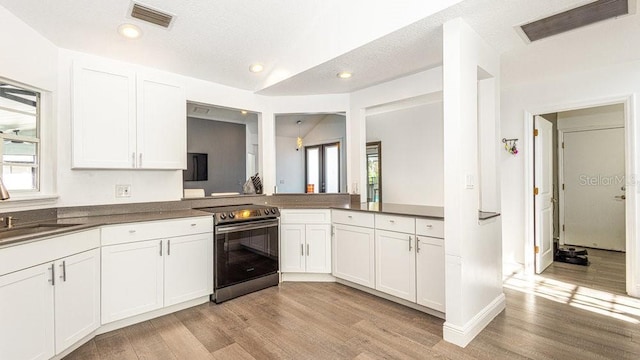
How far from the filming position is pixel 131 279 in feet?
8.15

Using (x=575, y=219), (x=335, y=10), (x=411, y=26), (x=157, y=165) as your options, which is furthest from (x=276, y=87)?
(x=575, y=219)

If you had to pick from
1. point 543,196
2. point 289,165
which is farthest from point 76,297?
point 543,196

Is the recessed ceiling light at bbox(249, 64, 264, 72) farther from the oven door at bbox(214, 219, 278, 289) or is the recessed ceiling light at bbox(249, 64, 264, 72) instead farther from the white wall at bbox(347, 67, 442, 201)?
the oven door at bbox(214, 219, 278, 289)

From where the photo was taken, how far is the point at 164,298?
2660 millimetres

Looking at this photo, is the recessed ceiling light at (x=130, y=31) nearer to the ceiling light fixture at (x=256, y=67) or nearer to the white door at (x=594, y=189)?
the ceiling light fixture at (x=256, y=67)

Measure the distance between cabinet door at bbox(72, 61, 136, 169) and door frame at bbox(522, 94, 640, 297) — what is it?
15.1ft

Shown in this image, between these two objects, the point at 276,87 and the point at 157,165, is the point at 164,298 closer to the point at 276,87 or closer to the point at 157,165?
the point at 157,165

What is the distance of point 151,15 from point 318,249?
2.79m

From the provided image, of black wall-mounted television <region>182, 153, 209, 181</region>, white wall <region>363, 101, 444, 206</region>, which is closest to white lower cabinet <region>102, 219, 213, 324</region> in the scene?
black wall-mounted television <region>182, 153, 209, 181</region>

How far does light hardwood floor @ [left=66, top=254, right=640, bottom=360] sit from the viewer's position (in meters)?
2.10

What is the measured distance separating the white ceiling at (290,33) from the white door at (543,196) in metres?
1.65

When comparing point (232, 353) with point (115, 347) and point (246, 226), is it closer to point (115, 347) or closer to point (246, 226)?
point (115, 347)

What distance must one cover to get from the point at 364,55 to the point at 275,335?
8.39 ft

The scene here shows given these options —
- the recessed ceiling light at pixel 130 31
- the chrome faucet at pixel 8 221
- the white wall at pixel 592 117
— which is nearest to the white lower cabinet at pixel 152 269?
the chrome faucet at pixel 8 221
